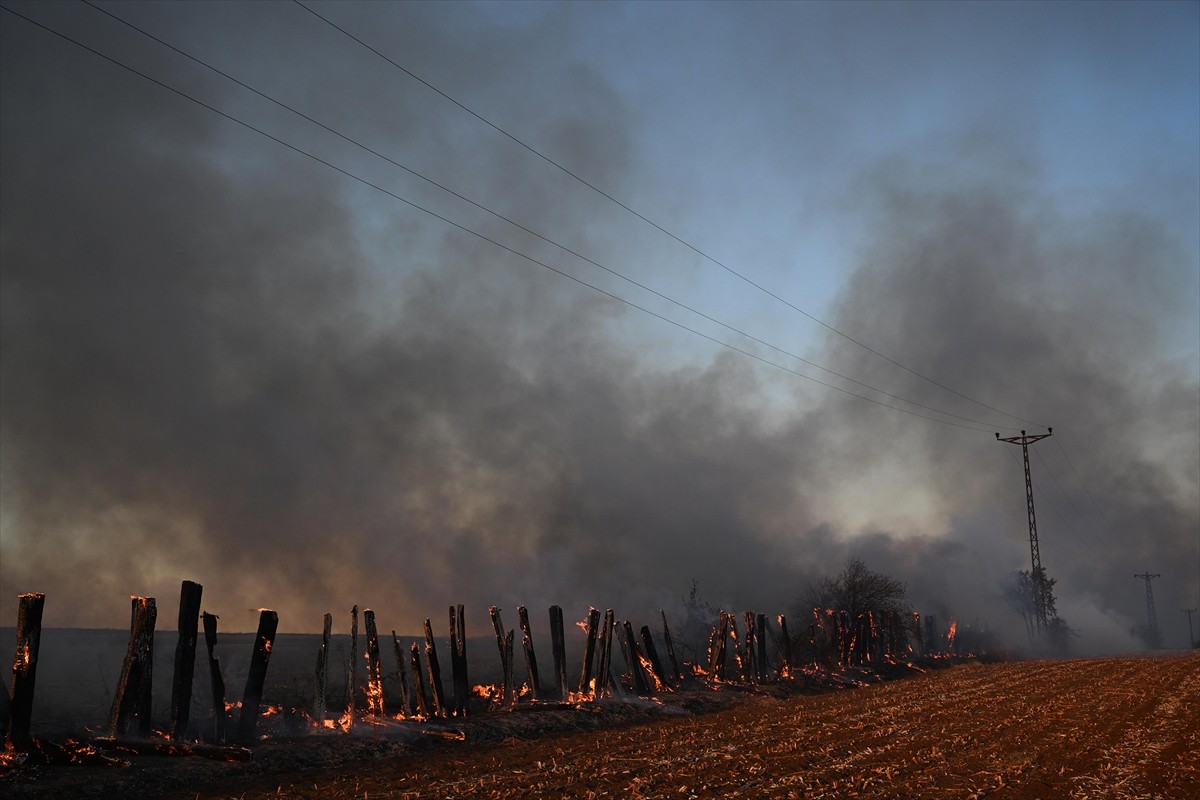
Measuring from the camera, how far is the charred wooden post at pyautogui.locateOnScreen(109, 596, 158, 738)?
1229cm

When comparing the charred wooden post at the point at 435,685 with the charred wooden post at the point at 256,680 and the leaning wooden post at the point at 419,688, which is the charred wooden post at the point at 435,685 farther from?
the charred wooden post at the point at 256,680

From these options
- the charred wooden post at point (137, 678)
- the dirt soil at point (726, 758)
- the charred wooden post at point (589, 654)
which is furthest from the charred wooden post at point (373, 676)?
the charred wooden post at point (589, 654)

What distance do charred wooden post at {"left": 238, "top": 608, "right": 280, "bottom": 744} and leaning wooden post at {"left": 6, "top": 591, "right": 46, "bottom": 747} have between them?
3061 mm

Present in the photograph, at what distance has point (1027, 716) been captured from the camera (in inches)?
699

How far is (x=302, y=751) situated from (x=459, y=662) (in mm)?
5385

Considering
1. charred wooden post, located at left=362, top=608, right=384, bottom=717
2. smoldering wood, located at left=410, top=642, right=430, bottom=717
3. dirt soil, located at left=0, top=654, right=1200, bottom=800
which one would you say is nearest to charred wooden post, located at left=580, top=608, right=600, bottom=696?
dirt soil, located at left=0, top=654, right=1200, bottom=800

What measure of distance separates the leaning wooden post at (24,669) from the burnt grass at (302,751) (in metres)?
0.44

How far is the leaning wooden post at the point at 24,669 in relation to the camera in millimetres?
10906

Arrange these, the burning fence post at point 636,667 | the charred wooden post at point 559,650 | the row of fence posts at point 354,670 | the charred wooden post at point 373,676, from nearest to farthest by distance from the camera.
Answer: the row of fence posts at point 354,670, the charred wooden post at point 373,676, the charred wooden post at point 559,650, the burning fence post at point 636,667

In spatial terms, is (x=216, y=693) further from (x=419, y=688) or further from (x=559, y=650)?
(x=559, y=650)

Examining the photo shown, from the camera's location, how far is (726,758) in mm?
12680

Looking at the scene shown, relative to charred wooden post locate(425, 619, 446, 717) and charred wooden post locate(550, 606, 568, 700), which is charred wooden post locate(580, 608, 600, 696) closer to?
charred wooden post locate(550, 606, 568, 700)

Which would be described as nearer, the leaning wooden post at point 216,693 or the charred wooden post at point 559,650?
the leaning wooden post at point 216,693

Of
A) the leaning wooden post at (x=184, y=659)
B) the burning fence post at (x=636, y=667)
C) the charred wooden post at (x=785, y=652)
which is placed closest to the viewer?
the leaning wooden post at (x=184, y=659)
